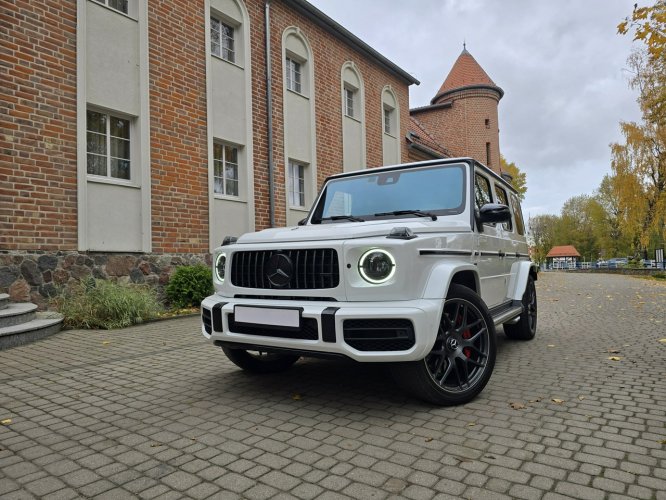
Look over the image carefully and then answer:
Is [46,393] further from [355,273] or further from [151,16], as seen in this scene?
[151,16]

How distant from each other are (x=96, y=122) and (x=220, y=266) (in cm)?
652

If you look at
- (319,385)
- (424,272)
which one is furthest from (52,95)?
(424,272)

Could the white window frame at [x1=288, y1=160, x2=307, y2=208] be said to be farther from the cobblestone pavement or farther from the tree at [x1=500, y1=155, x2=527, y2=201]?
the tree at [x1=500, y1=155, x2=527, y2=201]

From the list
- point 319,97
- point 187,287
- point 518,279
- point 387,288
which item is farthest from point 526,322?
point 319,97

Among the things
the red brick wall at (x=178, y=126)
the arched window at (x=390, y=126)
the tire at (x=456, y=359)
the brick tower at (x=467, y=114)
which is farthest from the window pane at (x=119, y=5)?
the brick tower at (x=467, y=114)

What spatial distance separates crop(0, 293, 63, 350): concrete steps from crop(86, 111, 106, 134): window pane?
3.53 m

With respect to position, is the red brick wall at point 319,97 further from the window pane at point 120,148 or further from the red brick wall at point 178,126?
the window pane at point 120,148

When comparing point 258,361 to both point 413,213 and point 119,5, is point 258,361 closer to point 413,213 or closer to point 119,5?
point 413,213

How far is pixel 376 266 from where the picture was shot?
9.92ft

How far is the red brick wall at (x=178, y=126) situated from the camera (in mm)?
9594

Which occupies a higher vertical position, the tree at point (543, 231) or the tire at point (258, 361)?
the tree at point (543, 231)

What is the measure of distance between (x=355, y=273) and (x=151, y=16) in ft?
29.9

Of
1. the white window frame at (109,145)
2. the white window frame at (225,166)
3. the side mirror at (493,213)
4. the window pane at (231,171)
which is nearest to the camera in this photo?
the side mirror at (493,213)

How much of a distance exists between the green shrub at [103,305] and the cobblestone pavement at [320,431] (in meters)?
2.13
